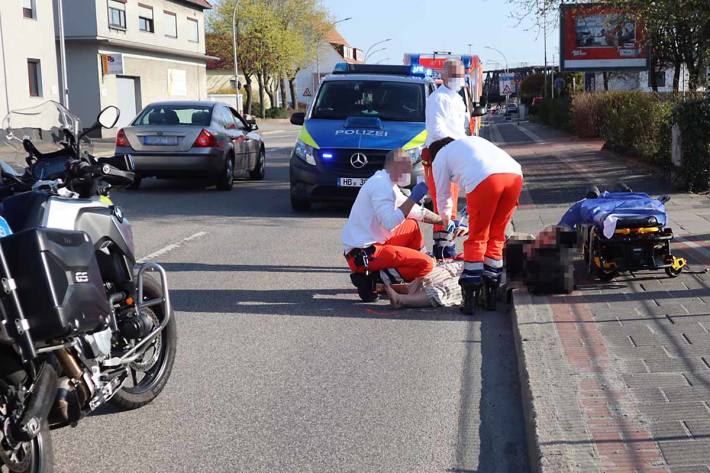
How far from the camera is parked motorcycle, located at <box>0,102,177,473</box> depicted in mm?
3627

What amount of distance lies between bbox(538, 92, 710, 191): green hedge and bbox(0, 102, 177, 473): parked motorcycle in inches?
410

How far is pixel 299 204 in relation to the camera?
1339cm

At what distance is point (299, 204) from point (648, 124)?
1078 centimetres

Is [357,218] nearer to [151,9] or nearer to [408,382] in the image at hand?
[408,382]

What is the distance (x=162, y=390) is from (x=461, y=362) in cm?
198

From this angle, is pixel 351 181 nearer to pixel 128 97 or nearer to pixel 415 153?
pixel 415 153

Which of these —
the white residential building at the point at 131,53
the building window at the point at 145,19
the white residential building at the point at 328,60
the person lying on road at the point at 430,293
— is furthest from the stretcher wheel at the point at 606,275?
the white residential building at the point at 328,60

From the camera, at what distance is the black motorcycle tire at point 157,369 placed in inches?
196

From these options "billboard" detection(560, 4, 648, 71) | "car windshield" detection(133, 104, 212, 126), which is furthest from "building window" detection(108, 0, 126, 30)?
"car windshield" detection(133, 104, 212, 126)

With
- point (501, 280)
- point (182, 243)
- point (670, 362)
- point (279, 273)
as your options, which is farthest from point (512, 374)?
point (182, 243)

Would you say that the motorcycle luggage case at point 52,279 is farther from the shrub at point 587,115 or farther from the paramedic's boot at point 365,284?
the shrub at point 587,115

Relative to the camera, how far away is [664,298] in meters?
7.29

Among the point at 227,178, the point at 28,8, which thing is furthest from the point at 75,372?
the point at 28,8

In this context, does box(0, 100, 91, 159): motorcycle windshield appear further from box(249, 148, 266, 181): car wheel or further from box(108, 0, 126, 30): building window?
box(108, 0, 126, 30): building window
